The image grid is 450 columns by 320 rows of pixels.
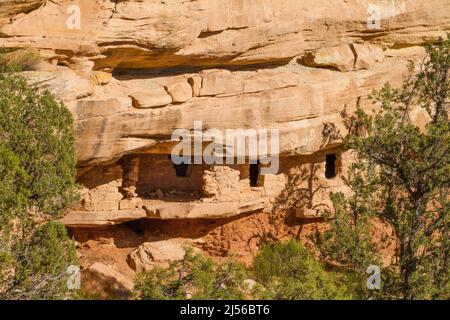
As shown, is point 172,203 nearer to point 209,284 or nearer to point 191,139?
point 191,139

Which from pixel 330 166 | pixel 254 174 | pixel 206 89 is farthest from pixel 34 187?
pixel 330 166

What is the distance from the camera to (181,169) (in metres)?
18.8

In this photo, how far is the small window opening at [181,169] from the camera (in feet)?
61.0

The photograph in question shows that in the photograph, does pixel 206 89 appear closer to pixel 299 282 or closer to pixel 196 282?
pixel 196 282

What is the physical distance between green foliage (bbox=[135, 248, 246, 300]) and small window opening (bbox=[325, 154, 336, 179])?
607 centimetres

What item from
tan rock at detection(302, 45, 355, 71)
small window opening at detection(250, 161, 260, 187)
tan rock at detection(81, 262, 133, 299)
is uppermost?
tan rock at detection(302, 45, 355, 71)

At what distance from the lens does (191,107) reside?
54.8 feet

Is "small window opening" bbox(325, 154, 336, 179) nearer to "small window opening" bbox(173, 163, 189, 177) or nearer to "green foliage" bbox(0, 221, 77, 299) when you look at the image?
"small window opening" bbox(173, 163, 189, 177)

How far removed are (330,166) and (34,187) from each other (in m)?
7.59

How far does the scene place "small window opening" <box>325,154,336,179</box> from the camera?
62.4 feet

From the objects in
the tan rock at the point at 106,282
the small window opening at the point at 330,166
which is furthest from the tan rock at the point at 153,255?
the small window opening at the point at 330,166

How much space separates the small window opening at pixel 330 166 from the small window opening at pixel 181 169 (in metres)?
2.98

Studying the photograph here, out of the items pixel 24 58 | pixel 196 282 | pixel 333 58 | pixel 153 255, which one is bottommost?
pixel 153 255

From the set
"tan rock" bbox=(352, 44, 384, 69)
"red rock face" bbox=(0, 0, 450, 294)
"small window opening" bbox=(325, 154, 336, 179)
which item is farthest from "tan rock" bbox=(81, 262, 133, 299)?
"tan rock" bbox=(352, 44, 384, 69)
